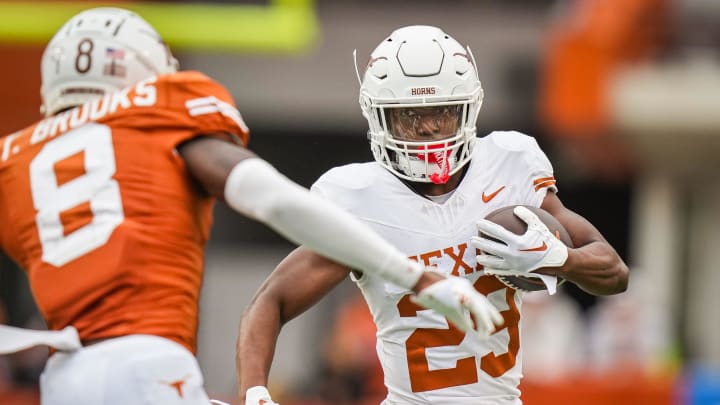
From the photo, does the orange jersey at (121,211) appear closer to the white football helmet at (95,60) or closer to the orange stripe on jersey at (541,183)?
the white football helmet at (95,60)

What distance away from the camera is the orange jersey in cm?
345

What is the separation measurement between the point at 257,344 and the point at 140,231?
0.69 m

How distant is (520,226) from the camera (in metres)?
3.87

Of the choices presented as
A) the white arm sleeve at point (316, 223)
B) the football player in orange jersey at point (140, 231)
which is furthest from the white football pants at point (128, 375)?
the white arm sleeve at point (316, 223)

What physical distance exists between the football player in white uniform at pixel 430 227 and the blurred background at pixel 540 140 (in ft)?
14.8

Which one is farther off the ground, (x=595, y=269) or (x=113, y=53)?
(x=113, y=53)

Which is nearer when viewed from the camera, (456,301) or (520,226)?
(456,301)

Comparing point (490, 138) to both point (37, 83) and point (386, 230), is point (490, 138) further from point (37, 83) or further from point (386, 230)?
point (37, 83)

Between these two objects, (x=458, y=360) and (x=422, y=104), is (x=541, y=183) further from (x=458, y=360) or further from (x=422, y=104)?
(x=458, y=360)

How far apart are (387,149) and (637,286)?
832 centimetres

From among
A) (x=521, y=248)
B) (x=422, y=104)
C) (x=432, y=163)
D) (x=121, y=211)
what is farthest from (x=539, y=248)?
(x=121, y=211)

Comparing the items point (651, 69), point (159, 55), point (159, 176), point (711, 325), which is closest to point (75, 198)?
point (159, 176)

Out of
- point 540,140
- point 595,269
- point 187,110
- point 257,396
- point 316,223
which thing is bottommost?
point 540,140

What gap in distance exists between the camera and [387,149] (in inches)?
162
